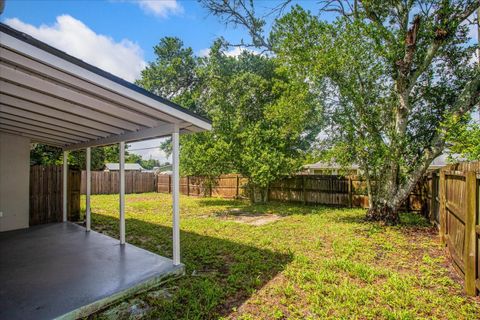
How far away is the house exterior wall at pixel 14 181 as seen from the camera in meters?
6.66

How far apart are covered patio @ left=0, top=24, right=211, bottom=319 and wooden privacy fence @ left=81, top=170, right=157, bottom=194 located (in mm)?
12648

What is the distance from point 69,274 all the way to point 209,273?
2.00m

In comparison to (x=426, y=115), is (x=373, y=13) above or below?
above

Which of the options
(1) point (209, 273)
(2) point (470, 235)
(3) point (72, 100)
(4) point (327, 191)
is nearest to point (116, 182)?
(4) point (327, 191)

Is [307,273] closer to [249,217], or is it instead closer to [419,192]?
[249,217]

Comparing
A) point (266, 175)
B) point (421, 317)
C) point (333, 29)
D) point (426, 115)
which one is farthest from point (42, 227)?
point (426, 115)

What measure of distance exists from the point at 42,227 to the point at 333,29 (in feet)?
31.0

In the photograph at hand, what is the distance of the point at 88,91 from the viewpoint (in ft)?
10.1

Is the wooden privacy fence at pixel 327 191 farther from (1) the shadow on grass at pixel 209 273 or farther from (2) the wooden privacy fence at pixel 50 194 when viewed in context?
(2) the wooden privacy fence at pixel 50 194

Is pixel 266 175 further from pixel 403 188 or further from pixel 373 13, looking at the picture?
pixel 373 13

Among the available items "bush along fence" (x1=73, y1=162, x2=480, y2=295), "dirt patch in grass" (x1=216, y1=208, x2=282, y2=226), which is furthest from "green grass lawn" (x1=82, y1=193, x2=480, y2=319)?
"dirt patch in grass" (x1=216, y1=208, x2=282, y2=226)

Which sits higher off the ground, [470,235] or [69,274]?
[470,235]

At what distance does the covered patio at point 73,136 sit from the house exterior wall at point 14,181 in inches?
22.2

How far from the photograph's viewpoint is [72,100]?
3316 millimetres
